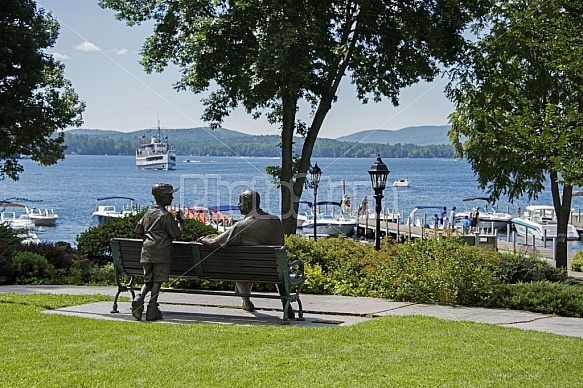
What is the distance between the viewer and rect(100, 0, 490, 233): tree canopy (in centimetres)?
1562

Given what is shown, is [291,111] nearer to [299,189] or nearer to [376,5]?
[299,189]

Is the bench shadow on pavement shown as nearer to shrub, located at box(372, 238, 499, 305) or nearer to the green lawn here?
the green lawn

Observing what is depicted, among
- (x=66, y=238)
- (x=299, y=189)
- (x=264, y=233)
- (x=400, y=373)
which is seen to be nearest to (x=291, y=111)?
(x=299, y=189)

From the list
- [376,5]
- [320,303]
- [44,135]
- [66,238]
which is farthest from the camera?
[66,238]

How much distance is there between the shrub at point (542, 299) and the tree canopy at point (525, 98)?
66.5 inches

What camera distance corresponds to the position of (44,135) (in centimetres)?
2253

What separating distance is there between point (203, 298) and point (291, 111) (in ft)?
27.2

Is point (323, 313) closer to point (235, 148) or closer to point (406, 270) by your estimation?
point (406, 270)

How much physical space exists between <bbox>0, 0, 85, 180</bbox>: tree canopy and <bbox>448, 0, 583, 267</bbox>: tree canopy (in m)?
12.7

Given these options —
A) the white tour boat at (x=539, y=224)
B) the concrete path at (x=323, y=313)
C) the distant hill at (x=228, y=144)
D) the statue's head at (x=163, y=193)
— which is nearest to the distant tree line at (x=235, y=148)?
the distant hill at (x=228, y=144)

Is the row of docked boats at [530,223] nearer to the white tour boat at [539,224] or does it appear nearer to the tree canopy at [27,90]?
the white tour boat at [539,224]

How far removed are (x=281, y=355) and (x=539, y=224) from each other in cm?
4402

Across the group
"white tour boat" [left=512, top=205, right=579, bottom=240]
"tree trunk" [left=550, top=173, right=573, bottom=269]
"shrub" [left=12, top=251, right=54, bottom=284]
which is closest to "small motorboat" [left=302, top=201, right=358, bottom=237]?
"white tour boat" [left=512, top=205, right=579, bottom=240]

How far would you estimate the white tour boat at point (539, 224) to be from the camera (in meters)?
44.2
